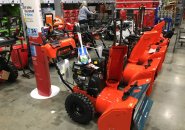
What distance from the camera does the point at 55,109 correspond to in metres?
2.56

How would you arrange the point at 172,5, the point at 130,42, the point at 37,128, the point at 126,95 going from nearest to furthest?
the point at 126,95 → the point at 37,128 → the point at 130,42 → the point at 172,5

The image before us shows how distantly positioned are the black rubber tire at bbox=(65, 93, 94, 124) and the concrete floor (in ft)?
0.30

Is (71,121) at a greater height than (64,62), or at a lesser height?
lesser

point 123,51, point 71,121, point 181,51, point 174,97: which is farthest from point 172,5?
point 71,121

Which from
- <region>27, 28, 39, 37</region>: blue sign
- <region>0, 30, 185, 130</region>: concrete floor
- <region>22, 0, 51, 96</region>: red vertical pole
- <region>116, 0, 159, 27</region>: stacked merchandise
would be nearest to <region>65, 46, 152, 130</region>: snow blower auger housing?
<region>0, 30, 185, 130</region>: concrete floor

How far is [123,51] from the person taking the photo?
226 centimetres

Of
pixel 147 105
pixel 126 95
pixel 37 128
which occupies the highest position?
pixel 126 95

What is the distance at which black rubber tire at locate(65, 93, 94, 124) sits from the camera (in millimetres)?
2076

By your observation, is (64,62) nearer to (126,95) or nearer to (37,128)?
(37,128)

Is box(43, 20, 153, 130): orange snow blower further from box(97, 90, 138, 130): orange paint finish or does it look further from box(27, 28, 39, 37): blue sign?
box(27, 28, 39, 37): blue sign

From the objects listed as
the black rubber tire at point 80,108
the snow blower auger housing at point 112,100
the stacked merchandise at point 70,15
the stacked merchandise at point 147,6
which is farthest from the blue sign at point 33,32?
the stacked merchandise at point 70,15

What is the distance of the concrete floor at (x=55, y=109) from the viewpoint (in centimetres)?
222

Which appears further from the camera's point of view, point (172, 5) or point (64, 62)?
point (172, 5)

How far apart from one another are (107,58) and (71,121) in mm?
858
